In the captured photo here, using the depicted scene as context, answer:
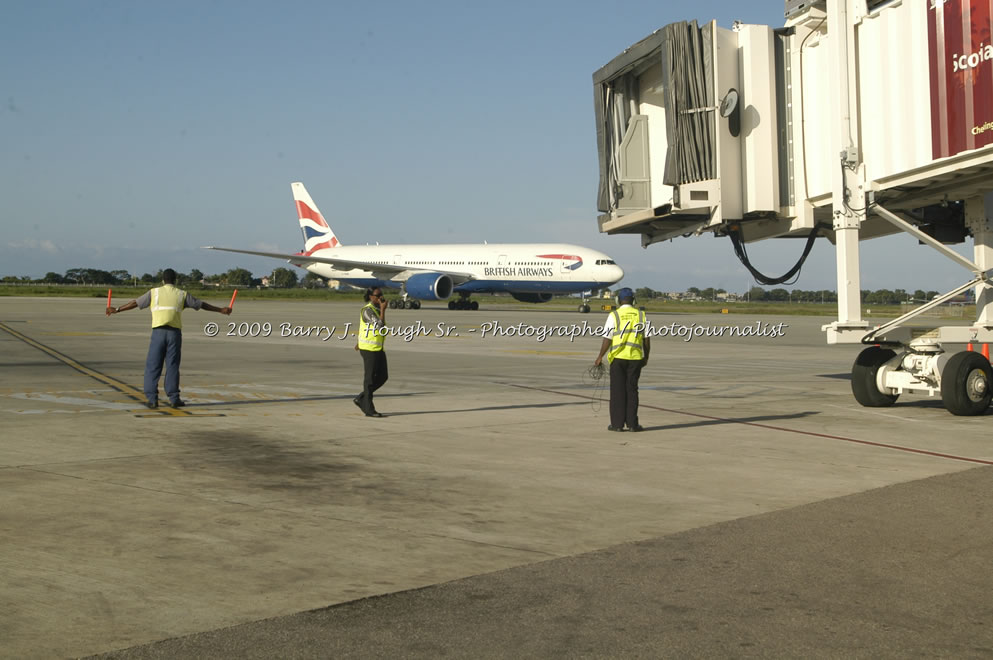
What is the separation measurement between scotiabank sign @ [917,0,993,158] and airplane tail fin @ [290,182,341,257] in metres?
62.4

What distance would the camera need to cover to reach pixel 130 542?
5.95 meters

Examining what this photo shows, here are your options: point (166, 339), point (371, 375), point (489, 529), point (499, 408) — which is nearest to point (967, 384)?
point (499, 408)

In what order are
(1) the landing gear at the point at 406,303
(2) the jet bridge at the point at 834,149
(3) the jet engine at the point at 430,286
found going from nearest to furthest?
(2) the jet bridge at the point at 834,149, (3) the jet engine at the point at 430,286, (1) the landing gear at the point at 406,303

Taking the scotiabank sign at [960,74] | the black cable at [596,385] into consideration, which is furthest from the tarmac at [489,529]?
the scotiabank sign at [960,74]

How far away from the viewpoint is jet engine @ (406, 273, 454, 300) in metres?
56.2

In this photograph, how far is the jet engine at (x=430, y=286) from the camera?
56156 millimetres

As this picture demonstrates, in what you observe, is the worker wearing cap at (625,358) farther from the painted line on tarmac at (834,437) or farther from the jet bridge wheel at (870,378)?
the jet bridge wheel at (870,378)

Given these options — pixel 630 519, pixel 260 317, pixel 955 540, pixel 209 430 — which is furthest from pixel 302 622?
pixel 260 317

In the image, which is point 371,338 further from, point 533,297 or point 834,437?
point 533,297

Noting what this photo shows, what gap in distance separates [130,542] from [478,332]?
30.2 metres

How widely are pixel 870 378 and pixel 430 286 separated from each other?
43703 mm

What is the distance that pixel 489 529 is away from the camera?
257 inches

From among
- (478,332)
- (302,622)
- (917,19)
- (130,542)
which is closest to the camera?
(302,622)

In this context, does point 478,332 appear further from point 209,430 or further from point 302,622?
point 302,622
